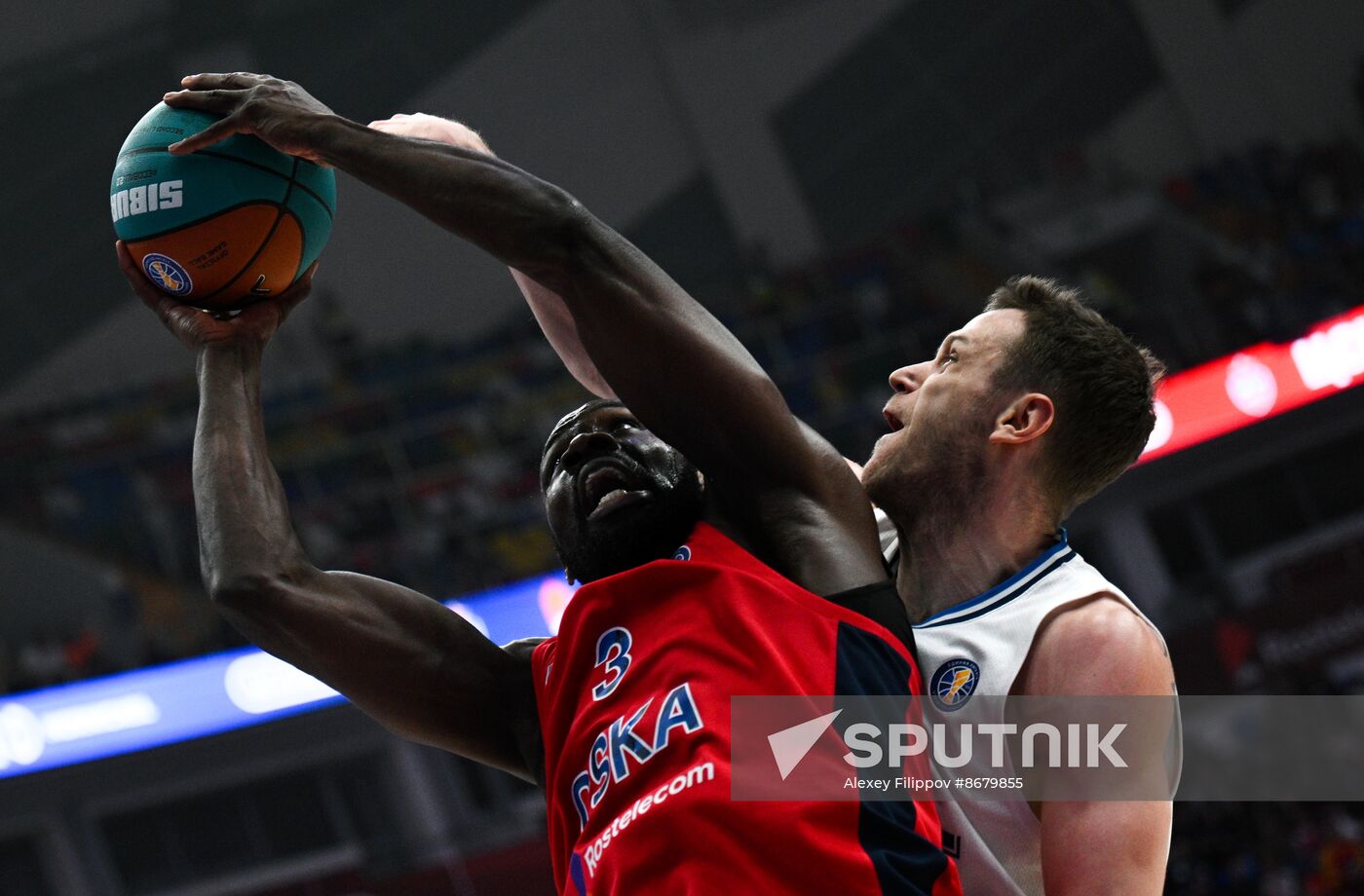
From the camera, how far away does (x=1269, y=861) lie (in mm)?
10820

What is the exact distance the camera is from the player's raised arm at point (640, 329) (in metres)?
1.75

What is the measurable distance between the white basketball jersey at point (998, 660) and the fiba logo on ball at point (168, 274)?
4.25ft

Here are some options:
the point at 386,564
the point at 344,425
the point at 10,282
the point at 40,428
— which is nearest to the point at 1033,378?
the point at 386,564

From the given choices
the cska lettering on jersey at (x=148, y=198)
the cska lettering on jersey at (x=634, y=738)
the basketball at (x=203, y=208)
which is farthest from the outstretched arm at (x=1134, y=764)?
the cska lettering on jersey at (x=148, y=198)

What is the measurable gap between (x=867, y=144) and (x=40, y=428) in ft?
33.0

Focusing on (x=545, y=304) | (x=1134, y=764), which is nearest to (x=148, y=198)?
(x=545, y=304)

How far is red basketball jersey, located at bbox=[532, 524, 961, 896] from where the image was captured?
1.61 meters

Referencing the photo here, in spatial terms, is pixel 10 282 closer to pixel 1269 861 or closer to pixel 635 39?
pixel 635 39

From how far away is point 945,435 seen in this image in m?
2.07

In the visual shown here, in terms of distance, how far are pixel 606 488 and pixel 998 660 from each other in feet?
2.02

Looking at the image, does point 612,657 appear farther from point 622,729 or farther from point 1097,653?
point 1097,653

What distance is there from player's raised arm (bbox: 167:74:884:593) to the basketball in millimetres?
265

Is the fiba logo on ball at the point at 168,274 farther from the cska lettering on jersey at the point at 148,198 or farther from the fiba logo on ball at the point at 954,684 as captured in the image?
the fiba logo on ball at the point at 954,684

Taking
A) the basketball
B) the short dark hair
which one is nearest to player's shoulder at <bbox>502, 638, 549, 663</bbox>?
the basketball
